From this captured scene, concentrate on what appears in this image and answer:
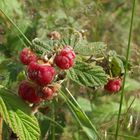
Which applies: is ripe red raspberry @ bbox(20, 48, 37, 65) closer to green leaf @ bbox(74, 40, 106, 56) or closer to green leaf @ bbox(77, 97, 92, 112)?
green leaf @ bbox(74, 40, 106, 56)

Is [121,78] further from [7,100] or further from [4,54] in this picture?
[4,54]

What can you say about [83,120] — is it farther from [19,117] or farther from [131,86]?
[131,86]

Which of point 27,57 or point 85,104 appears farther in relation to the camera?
point 85,104

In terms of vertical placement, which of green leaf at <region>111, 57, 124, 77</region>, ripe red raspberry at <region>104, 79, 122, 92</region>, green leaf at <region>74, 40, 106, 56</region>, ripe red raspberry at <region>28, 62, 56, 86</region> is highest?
ripe red raspberry at <region>28, 62, 56, 86</region>

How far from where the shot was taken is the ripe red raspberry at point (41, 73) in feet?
3.45

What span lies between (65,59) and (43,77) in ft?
0.22

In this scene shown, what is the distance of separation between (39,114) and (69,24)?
0.78 m

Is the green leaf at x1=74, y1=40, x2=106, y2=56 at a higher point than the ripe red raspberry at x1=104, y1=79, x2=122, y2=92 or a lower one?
higher

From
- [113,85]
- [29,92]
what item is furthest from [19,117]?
[113,85]

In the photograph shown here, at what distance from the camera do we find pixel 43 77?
106 cm

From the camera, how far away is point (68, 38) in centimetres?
129

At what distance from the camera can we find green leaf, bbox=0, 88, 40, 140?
1.16 meters

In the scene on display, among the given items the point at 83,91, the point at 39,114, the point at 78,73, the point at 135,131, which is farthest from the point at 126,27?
the point at 78,73

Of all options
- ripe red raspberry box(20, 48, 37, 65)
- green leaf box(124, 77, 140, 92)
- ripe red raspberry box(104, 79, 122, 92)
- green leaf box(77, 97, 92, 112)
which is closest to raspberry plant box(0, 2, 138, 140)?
ripe red raspberry box(20, 48, 37, 65)
